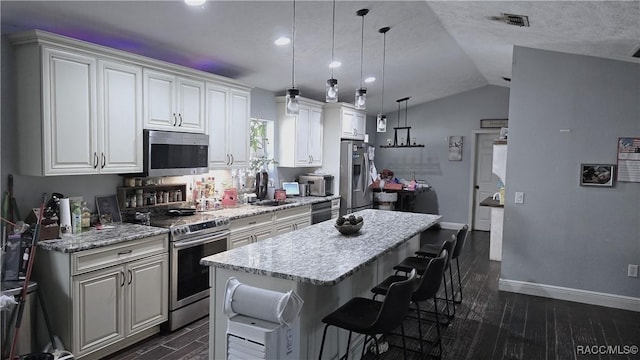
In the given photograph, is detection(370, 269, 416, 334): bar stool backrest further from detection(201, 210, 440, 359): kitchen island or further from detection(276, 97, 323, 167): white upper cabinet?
detection(276, 97, 323, 167): white upper cabinet

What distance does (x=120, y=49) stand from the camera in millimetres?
3621

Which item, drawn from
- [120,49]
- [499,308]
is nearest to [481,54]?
[499,308]

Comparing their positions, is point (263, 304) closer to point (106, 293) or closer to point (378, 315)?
point (378, 315)

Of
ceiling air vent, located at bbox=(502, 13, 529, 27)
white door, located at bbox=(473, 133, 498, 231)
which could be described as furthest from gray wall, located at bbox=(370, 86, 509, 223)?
ceiling air vent, located at bbox=(502, 13, 529, 27)

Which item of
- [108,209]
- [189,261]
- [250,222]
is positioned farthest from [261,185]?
[108,209]

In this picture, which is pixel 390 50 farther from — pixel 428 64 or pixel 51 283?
pixel 51 283

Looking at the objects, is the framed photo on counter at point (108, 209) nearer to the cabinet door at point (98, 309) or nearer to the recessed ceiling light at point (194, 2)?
the cabinet door at point (98, 309)

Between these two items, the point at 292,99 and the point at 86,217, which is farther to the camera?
the point at 86,217

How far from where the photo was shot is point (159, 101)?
3736mm

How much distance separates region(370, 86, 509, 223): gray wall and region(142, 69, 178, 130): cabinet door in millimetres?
5859

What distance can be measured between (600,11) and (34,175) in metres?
4.12

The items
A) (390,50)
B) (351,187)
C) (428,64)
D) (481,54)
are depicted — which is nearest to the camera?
(390,50)

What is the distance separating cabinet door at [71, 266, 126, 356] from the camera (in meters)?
2.81

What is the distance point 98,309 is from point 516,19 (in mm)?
3955
